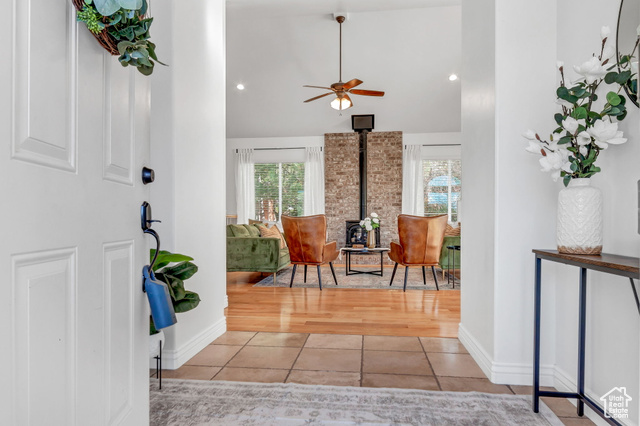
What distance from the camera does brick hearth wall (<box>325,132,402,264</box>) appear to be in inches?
309

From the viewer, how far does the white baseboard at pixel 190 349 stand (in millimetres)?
2100

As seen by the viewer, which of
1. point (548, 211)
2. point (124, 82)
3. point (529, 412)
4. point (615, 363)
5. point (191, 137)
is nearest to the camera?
point (124, 82)

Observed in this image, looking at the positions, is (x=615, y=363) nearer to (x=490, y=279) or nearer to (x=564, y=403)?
(x=564, y=403)

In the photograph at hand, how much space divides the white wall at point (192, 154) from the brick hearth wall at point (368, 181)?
17.1ft

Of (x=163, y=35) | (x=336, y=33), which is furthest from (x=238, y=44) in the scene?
(x=163, y=35)

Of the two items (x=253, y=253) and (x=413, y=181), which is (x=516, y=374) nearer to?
(x=253, y=253)

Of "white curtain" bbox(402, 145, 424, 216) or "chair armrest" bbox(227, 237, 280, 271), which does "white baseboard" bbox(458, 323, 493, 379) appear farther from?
"white curtain" bbox(402, 145, 424, 216)

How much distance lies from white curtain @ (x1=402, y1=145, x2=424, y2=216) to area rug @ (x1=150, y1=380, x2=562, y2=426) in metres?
6.27

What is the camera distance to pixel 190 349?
226 cm

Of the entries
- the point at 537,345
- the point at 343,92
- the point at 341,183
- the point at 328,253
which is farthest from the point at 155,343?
the point at 341,183

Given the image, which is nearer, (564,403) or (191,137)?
(564,403)

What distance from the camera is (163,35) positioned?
81.9 inches

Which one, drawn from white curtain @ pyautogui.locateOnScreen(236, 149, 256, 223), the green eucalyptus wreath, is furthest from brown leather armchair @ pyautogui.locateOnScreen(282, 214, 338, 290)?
white curtain @ pyautogui.locateOnScreen(236, 149, 256, 223)

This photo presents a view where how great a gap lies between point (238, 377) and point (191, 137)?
1432 mm
